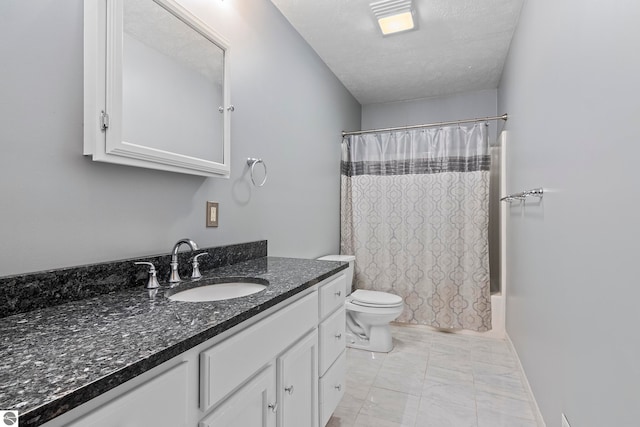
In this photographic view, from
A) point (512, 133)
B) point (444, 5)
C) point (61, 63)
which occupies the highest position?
point (444, 5)

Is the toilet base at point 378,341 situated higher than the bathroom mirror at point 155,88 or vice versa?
the bathroom mirror at point 155,88

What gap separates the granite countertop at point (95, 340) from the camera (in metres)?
0.47

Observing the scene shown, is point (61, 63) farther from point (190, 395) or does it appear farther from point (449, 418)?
point (449, 418)

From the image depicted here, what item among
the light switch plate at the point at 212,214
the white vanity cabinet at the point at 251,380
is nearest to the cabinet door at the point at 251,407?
the white vanity cabinet at the point at 251,380

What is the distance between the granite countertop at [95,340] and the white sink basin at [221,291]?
0.51ft

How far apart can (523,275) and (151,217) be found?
2.13 meters

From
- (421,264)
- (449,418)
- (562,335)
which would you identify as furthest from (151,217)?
(421,264)

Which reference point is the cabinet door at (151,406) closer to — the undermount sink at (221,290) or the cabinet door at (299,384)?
the cabinet door at (299,384)

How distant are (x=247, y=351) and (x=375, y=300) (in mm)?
1763

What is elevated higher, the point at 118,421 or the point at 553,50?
the point at 553,50

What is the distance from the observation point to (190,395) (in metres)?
0.71

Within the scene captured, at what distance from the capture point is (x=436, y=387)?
2002 millimetres

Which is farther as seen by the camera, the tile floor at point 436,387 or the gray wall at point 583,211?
the tile floor at point 436,387

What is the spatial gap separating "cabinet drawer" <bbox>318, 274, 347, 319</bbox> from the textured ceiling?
1719 millimetres
